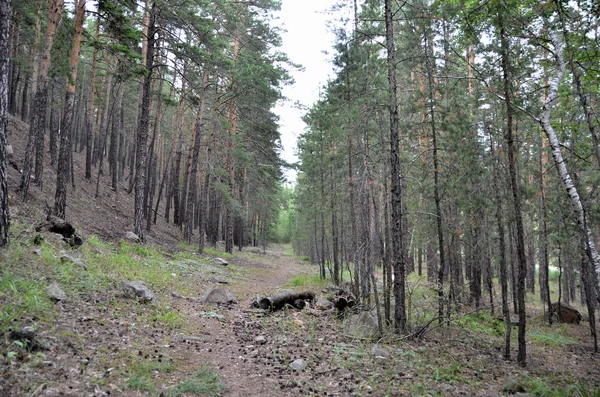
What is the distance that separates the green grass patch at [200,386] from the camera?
4.36 m

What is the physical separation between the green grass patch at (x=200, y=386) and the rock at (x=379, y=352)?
3178 mm

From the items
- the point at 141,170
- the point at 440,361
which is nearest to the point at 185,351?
the point at 440,361

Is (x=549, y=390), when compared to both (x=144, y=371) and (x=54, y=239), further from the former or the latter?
(x=54, y=239)

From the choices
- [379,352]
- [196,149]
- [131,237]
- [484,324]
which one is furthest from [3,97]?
[484,324]

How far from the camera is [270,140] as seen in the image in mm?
24047

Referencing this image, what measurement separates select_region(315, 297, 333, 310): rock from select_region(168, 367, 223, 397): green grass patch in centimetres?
576

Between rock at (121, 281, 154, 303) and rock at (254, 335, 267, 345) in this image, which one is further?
rock at (121, 281, 154, 303)

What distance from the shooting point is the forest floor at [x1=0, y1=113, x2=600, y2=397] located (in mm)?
4207

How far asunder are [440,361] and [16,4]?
21524 mm

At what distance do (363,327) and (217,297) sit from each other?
4.21 m

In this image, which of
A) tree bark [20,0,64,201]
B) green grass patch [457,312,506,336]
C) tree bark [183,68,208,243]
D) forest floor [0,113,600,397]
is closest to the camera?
forest floor [0,113,600,397]

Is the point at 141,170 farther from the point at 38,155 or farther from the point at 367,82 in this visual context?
the point at 367,82

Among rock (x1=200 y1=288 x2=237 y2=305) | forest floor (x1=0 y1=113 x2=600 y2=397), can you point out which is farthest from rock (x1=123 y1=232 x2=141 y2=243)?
rock (x1=200 y1=288 x2=237 y2=305)

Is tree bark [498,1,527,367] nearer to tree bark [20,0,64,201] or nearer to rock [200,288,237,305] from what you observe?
rock [200,288,237,305]
